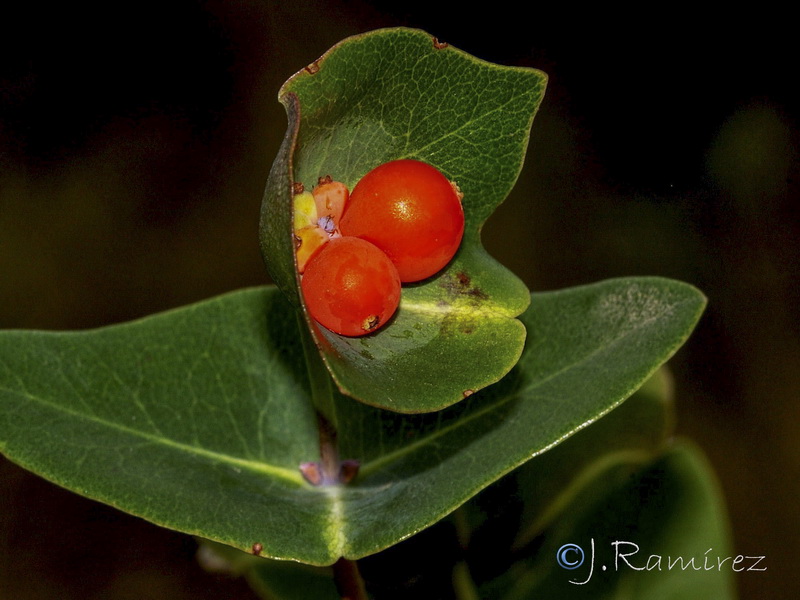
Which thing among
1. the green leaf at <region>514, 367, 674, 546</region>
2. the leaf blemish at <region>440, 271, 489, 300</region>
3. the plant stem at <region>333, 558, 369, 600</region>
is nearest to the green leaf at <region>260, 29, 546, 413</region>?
the leaf blemish at <region>440, 271, 489, 300</region>

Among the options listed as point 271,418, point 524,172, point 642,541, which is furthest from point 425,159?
point 524,172

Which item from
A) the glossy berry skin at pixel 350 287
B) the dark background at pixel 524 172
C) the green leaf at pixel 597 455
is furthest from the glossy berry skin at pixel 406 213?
the dark background at pixel 524 172

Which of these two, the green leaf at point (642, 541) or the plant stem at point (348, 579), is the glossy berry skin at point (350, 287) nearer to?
the plant stem at point (348, 579)

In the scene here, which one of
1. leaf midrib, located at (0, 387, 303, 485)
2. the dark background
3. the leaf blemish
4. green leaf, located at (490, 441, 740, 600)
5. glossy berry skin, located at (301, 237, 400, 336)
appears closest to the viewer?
glossy berry skin, located at (301, 237, 400, 336)

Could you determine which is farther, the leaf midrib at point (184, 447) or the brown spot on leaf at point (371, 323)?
the leaf midrib at point (184, 447)

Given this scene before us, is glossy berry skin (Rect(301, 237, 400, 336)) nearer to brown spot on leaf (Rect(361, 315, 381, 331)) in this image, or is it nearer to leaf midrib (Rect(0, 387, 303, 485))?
brown spot on leaf (Rect(361, 315, 381, 331))

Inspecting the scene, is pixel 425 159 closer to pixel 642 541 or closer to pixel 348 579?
pixel 348 579

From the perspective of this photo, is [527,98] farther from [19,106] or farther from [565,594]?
[19,106]

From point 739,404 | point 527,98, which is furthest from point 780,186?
point 527,98
